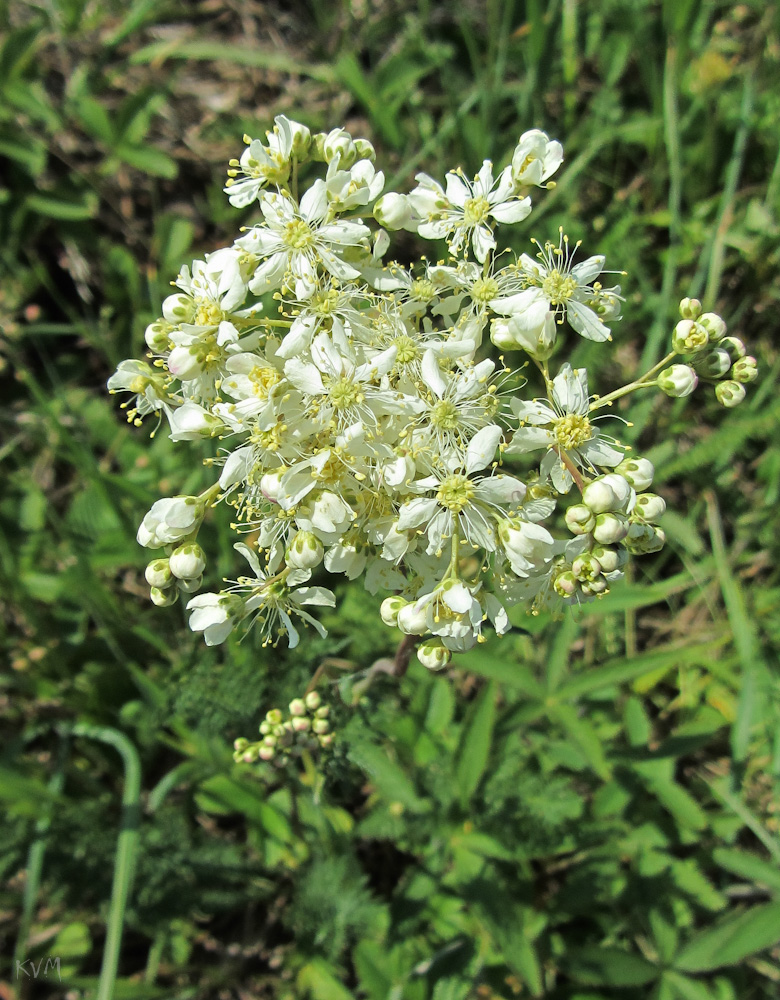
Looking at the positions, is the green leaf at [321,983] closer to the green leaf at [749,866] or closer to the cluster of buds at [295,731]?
the cluster of buds at [295,731]

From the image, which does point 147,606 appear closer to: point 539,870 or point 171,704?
point 171,704

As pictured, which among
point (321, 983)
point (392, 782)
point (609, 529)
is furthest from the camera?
point (321, 983)

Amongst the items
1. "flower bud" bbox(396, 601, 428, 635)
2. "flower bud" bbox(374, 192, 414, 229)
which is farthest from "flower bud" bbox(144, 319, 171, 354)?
"flower bud" bbox(396, 601, 428, 635)

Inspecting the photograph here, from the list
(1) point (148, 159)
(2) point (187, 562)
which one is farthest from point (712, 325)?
(1) point (148, 159)

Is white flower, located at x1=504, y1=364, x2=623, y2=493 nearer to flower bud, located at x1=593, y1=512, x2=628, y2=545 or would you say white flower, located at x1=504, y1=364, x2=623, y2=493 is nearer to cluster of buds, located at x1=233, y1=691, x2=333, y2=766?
flower bud, located at x1=593, y1=512, x2=628, y2=545

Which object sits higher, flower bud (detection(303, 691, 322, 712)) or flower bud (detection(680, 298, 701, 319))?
flower bud (detection(680, 298, 701, 319))

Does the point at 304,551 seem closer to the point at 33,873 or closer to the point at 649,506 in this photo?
the point at 649,506

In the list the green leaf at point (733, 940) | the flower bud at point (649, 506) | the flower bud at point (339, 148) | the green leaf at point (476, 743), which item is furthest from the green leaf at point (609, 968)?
the flower bud at point (339, 148)
